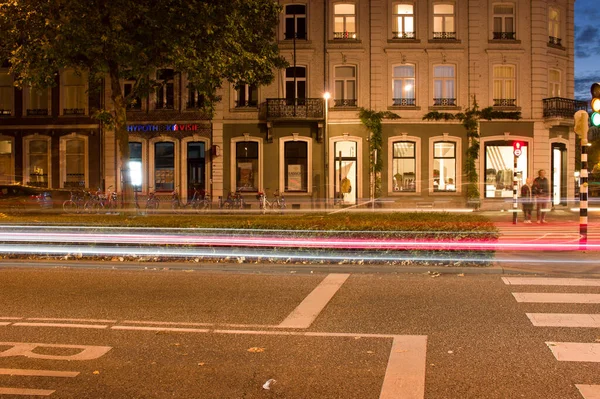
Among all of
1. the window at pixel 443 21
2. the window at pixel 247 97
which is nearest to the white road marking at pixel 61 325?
the window at pixel 247 97

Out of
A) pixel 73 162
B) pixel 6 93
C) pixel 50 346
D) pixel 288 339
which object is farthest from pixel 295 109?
pixel 50 346

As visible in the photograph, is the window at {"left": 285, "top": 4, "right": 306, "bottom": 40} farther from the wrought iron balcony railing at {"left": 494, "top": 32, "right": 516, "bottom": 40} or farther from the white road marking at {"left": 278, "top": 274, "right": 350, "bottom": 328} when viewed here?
the white road marking at {"left": 278, "top": 274, "right": 350, "bottom": 328}

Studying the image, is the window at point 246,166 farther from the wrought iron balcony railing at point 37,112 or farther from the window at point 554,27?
the window at point 554,27

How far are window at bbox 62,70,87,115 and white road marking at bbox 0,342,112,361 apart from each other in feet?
97.6

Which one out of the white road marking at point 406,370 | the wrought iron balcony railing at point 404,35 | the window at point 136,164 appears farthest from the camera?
the window at point 136,164

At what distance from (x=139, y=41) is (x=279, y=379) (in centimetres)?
1533

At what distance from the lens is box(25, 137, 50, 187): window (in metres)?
34.7

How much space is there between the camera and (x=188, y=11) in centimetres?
1781

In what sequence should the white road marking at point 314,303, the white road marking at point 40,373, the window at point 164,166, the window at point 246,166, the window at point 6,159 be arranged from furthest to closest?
1. the window at point 6,159
2. the window at point 164,166
3. the window at point 246,166
4. the white road marking at point 314,303
5. the white road marking at point 40,373

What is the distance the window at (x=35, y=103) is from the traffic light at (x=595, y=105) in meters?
29.8

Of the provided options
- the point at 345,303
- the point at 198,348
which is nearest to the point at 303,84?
the point at 345,303

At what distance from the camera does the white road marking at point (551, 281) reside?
408 inches

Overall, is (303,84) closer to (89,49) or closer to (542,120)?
(542,120)

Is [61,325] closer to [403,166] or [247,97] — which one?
[247,97]
